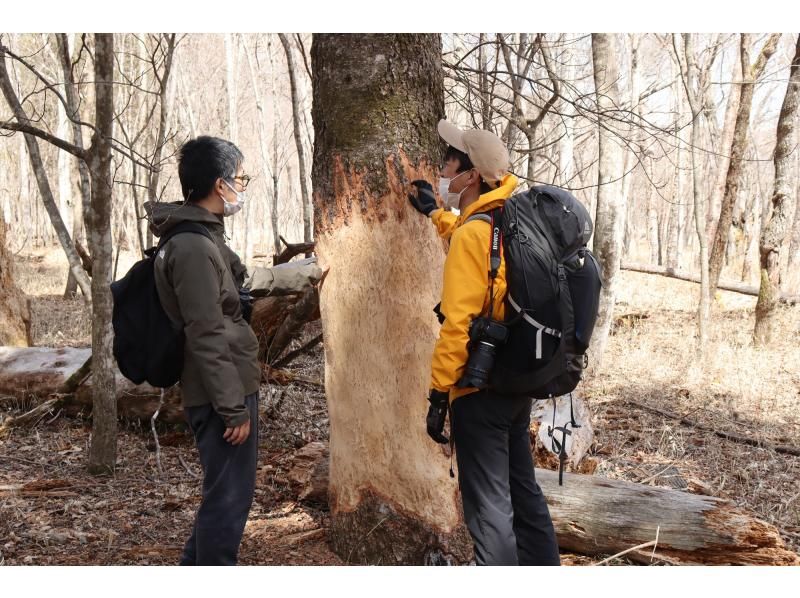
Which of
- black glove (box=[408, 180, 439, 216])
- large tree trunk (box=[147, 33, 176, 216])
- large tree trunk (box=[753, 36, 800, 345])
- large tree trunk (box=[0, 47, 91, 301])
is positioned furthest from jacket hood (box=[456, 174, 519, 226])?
large tree trunk (box=[753, 36, 800, 345])

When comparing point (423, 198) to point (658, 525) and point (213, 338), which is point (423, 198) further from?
point (658, 525)

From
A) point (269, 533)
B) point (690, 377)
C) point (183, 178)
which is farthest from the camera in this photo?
point (690, 377)

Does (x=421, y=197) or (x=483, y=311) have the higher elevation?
(x=421, y=197)

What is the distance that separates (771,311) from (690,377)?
7.65 feet

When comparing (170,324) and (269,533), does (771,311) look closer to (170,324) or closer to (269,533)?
(269,533)

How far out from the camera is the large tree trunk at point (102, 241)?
4.24 meters

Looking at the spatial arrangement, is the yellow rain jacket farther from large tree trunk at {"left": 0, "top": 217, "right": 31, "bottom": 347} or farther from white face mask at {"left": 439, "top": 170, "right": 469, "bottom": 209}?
large tree trunk at {"left": 0, "top": 217, "right": 31, "bottom": 347}

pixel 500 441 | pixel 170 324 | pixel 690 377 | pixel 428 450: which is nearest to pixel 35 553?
pixel 170 324

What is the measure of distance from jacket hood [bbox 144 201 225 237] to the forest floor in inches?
71.1

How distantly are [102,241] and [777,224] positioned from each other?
29.2 ft

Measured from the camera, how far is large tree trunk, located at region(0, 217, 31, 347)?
767 cm

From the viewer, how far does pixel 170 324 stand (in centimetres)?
272
